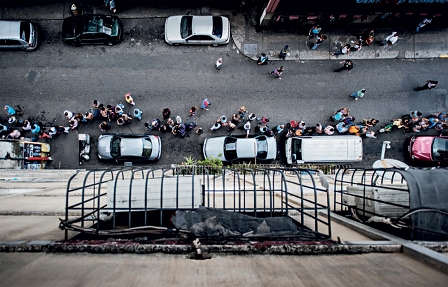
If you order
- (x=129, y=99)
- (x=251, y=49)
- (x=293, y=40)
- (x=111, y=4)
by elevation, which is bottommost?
(x=129, y=99)

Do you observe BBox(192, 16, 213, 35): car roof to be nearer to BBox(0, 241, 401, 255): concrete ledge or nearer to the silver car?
the silver car

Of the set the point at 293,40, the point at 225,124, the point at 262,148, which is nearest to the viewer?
the point at 262,148

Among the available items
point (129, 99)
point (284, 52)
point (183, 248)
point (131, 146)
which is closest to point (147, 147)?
point (131, 146)

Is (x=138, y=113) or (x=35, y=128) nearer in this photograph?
(x=35, y=128)

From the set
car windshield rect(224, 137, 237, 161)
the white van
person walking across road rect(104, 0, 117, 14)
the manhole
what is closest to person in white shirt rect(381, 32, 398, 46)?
the white van

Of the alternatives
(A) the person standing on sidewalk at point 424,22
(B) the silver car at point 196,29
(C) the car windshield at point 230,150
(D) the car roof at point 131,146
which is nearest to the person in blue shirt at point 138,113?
(D) the car roof at point 131,146

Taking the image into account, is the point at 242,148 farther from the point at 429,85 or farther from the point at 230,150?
the point at 429,85

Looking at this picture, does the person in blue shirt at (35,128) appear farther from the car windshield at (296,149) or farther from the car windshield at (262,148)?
the car windshield at (296,149)
